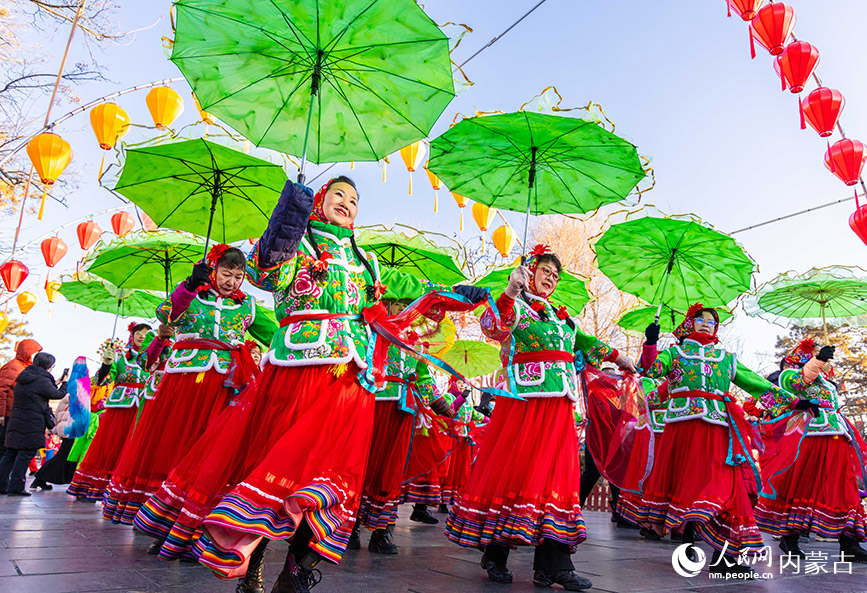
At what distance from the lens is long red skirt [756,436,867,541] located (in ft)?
18.6

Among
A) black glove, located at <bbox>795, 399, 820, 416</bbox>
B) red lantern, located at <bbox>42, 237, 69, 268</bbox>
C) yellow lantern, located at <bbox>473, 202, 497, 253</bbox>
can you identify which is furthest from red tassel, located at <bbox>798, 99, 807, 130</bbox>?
red lantern, located at <bbox>42, 237, 69, 268</bbox>

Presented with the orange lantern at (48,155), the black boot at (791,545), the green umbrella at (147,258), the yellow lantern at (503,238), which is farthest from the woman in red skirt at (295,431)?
the yellow lantern at (503,238)

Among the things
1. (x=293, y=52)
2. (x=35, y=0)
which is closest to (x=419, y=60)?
(x=293, y=52)

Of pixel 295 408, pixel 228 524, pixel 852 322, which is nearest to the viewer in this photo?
pixel 228 524

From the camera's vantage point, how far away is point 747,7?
19.0ft

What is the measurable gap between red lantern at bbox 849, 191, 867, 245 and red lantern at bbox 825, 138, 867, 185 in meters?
0.34

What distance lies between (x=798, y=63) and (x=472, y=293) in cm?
505

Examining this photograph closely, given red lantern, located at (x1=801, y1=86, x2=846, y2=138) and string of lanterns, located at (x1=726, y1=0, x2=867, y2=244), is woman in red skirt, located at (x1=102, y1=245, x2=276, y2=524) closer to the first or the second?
string of lanterns, located at (x1=726, y1=0, x2=867, y2=244)

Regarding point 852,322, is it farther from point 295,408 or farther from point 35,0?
point 35,0

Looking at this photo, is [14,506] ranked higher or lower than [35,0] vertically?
lower

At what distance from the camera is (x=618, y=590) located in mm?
3326

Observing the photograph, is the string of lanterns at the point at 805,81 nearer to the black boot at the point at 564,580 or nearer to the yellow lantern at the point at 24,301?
the black boot at the point at 564,580

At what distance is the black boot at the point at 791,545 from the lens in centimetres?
571

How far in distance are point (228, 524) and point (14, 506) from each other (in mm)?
5395
